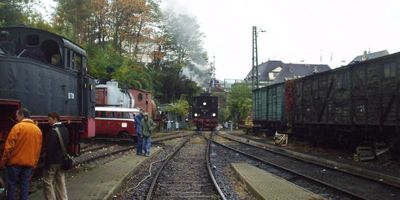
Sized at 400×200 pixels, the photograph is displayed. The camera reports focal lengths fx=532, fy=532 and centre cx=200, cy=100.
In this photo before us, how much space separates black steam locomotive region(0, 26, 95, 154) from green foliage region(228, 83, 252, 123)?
48.5 metres

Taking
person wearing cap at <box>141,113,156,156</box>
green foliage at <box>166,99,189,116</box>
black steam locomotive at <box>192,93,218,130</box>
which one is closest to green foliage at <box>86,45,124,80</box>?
black steam locomotive at <box>192,93,218,130</box>

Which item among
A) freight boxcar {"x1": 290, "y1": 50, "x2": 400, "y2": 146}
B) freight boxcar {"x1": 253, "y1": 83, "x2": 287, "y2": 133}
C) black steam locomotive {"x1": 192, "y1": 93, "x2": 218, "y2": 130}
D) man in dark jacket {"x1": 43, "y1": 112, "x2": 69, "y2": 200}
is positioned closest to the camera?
man in dark jacket {"x1": 43, "y1": 112, "x2": 69, "y2": 200}

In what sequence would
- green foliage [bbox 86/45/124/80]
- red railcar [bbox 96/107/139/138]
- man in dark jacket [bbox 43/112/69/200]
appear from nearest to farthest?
man in dark jacket [bbox 43/112/69/200] → red railcar [bbox 96/107/139/138] → green foliage [bbox 86/45/124/80]

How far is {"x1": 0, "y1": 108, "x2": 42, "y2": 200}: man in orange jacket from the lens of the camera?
701 centimetres

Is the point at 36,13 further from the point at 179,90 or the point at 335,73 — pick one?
the point at 179,90

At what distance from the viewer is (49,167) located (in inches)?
307

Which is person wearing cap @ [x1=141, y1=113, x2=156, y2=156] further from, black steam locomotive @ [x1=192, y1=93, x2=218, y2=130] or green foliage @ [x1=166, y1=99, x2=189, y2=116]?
green foliage @ [x1=166, y1=99, x2=189, y2=116]

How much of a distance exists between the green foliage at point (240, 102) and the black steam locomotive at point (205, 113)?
1021 centimetres

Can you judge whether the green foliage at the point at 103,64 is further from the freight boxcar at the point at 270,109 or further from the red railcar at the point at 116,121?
the freight boxcar at the point at 270,109

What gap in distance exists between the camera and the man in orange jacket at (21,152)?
7.01m

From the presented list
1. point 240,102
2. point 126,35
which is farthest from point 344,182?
point 240,102

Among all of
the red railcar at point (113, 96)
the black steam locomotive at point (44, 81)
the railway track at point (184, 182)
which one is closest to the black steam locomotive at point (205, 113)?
the red railcar at point (113, 96)

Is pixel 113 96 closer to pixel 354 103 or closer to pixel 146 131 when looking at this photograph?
pixel 146 131

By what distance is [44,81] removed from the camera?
10758 millimetres
